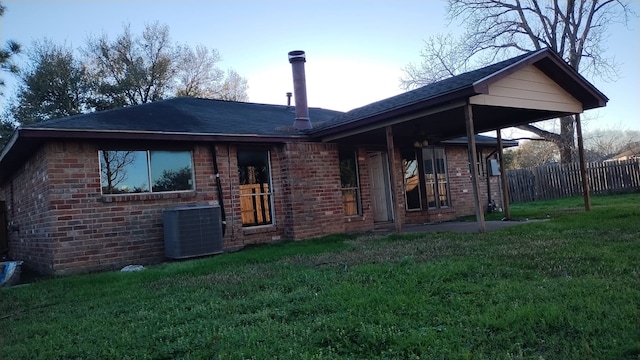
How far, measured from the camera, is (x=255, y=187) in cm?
1055

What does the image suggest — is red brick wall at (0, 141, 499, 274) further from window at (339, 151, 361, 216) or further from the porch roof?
the porch roof

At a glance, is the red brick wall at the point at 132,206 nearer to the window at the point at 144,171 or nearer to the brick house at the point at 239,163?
the brick house at the point at 239,163

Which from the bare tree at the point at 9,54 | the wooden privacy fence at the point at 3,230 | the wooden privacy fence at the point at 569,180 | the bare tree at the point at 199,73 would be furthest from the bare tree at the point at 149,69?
the wooden privacy fence at the point at 569,180

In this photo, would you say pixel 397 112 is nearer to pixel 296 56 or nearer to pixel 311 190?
pixel 311 190

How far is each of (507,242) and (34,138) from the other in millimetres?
8083

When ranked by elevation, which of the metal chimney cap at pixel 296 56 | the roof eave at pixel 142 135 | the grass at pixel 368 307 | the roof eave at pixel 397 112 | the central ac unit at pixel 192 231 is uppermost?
the metal chimney cap at pixel 296 56

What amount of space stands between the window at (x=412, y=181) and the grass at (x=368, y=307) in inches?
252

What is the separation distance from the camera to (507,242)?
686 centimetres

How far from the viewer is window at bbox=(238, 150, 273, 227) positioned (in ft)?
34.0

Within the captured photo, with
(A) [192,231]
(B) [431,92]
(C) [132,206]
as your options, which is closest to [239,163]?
(A) [192,231]

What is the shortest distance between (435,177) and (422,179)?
61cm

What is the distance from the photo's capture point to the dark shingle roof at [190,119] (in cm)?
870

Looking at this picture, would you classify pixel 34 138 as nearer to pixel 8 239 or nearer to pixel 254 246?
pixel 254 246

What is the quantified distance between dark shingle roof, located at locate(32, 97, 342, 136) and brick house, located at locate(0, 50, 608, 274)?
5 centimetres
